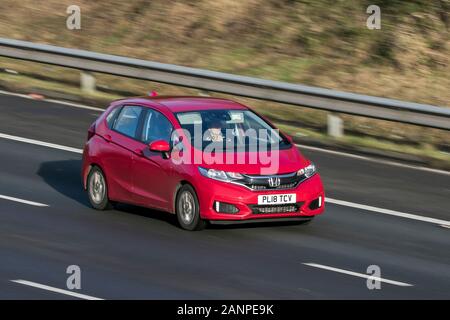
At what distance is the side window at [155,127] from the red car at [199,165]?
0.01m

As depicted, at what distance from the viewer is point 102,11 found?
30.8 meters

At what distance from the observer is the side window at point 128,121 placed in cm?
1638

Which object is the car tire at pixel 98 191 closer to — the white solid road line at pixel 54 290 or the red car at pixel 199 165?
the red car at pixel 199 165

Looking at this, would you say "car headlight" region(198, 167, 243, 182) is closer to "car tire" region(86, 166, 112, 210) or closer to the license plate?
the license plate

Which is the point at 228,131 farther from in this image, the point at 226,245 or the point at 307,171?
the point at 226,245

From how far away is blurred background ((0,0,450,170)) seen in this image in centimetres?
2464

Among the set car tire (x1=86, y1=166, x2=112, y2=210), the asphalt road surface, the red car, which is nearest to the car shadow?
the asphalt road surface

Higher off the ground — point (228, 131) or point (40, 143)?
point (40, 143)

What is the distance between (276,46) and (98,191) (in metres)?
11.9

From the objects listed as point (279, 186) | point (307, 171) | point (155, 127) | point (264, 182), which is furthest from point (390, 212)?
point (155, 127)

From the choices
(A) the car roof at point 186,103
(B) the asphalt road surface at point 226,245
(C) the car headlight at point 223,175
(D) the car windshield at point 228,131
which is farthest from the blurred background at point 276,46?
(C) the car headlight at point 223,175

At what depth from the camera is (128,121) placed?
54.3 ft
